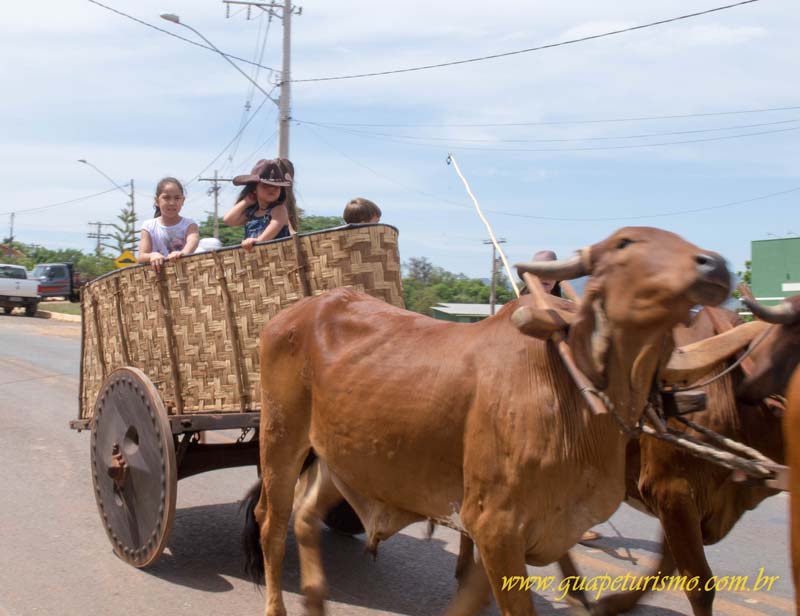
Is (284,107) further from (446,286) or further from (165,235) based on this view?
(446,286)

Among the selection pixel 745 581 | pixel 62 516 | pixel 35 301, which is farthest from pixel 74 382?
pixel 35 301

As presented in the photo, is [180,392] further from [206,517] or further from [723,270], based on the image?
[723,270]

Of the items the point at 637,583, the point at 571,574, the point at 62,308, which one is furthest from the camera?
the point at 62,308

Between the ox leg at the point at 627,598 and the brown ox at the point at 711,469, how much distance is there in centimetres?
34

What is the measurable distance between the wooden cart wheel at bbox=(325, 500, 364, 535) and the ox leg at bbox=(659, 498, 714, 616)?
2.57 m

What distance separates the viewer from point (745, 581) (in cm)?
536

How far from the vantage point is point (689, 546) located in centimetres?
438

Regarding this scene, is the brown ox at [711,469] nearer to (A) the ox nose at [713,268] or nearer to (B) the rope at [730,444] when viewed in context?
(B) the rope at [730,444]

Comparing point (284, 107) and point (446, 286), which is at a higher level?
point (284, 107)

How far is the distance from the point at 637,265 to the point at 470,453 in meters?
1.05

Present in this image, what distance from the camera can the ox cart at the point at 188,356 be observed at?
5293 millimetres

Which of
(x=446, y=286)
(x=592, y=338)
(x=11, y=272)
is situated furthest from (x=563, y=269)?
(x=446, y=286)

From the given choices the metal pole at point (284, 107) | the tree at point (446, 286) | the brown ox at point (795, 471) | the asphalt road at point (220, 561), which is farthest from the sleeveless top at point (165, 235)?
the tree at point (446, 286)

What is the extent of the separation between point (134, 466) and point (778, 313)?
3.82 m
